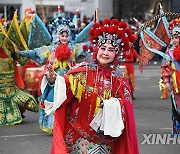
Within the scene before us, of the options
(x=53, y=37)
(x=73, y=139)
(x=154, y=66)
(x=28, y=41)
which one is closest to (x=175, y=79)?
(x=53, y=37)

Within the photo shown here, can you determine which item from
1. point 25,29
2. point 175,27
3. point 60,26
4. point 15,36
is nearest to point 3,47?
point 15,36

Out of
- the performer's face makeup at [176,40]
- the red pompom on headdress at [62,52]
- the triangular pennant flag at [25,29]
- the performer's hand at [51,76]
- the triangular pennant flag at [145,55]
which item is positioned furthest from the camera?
the triangular pennant flag at [25,29]

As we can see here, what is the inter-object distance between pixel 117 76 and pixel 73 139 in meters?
0.67

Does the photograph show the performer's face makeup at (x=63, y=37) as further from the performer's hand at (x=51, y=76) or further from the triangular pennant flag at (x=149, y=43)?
the performer's hand at (x=51, y=76)

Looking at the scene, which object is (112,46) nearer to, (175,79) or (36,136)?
(175,79)

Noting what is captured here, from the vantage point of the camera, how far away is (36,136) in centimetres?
953

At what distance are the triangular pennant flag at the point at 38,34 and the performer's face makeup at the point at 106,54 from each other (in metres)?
4.72

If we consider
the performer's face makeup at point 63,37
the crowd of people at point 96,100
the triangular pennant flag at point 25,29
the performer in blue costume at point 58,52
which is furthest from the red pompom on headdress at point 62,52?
the crowd of people at point 96,100

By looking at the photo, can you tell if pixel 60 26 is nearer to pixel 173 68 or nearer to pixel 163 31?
pixel 163 31

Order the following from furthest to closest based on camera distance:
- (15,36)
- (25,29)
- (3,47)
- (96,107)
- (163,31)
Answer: (25,29), (15,36), (3,47), (163,31), (96,107)

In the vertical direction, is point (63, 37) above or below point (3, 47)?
above

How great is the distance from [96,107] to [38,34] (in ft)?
16.8

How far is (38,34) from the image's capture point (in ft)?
33.9

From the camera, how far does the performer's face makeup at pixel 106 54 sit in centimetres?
548
